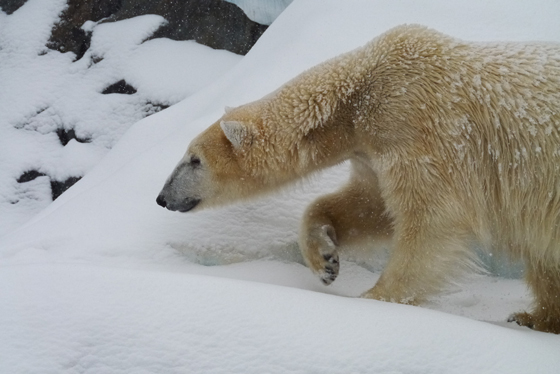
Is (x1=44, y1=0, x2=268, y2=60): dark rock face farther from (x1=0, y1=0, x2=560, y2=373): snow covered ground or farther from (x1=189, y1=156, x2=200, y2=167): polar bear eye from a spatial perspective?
(x1=189, y1=156, x2=200, y2=167): polar bear eye

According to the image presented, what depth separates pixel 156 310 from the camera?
1.93 m

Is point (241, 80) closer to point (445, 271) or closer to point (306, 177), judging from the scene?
point (306, 177)

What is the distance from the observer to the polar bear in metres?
2.76

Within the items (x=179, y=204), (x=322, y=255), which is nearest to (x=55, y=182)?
(x=179, y=204)

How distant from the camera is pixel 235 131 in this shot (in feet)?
10.0

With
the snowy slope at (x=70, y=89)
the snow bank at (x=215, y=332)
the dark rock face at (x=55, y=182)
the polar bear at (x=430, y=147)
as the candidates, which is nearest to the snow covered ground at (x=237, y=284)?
the snow bank at (x=215, y=332)

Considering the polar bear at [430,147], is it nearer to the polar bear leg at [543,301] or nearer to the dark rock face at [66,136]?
the polar bear leg at [543,301]

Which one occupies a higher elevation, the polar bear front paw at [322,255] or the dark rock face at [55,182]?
the polar bear front paw at [322,255]

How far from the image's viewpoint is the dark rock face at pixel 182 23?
32.5ft

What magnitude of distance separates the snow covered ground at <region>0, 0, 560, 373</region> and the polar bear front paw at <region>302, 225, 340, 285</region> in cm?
9

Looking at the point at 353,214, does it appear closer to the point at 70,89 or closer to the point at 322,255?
the point at 322,255

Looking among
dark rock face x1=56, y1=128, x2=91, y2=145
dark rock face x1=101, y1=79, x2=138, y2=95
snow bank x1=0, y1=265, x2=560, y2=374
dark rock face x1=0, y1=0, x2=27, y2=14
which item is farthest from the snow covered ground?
dark rock face x1=0, y1=0, x2=27, y2=14

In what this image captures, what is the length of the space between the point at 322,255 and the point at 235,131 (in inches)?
32.3

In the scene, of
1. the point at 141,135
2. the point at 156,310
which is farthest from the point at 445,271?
the point at 141,135
